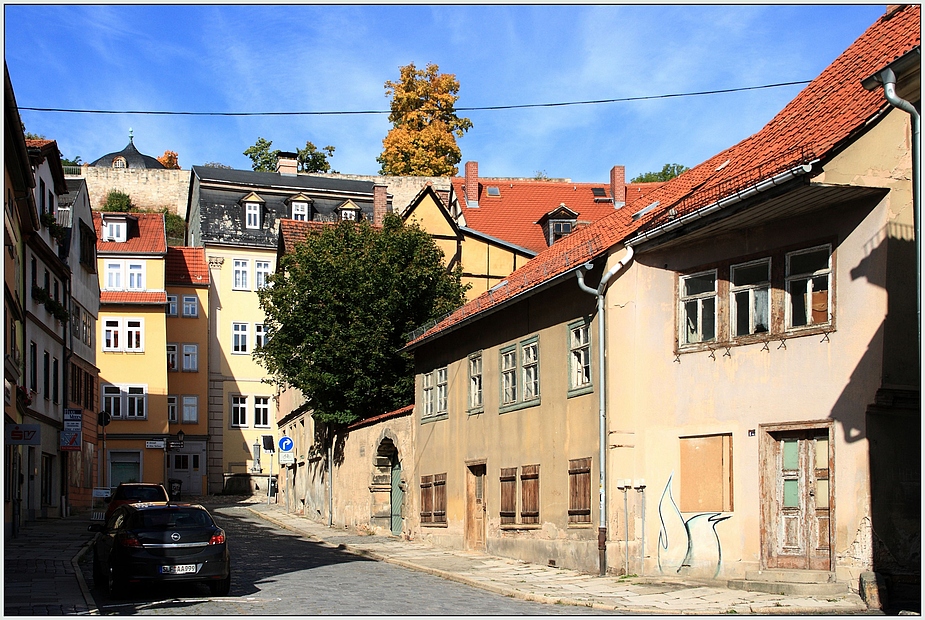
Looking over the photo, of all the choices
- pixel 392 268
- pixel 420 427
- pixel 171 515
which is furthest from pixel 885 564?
pixel 392 268

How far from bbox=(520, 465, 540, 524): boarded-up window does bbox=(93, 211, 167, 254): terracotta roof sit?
120ft

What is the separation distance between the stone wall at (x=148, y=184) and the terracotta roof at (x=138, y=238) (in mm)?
34761

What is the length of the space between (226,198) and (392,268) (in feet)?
103

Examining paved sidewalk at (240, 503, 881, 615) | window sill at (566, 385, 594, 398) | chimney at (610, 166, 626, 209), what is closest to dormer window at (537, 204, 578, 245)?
chimney at (610, 166, 626, 209)

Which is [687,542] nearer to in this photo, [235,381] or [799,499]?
[799,499]

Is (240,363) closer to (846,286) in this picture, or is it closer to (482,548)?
(482,548)

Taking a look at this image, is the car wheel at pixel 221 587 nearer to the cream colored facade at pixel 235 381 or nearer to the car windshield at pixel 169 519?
the car windshield at pixel 169 519

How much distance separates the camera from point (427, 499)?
29.9m

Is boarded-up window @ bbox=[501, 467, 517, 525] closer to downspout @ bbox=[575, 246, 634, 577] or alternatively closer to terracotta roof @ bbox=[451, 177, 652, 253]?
downspout @ bbox=[575, 246, 634, 577]

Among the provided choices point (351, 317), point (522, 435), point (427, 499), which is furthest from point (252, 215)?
point (522, 435)

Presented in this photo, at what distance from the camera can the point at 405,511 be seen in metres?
31.5

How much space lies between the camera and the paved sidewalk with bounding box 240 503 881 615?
49.7 feet

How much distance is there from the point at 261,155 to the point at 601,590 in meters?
78.3

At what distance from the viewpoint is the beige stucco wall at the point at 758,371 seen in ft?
51.1
